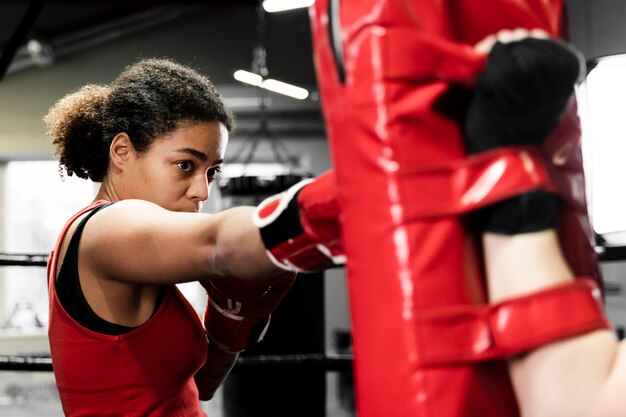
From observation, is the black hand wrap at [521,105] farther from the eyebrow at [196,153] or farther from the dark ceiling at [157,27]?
the dark ceiling at [157,27]

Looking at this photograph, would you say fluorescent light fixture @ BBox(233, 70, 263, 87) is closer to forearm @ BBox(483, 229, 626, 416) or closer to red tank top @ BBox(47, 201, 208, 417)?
red tank top @ BBox(47, 201, 208, 417)

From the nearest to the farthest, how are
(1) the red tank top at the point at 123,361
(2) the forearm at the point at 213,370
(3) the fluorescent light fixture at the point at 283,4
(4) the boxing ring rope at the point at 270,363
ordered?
(1) the red tank top at the point at 123,361
(2) the forearm at the point at 213,370
(4) the boxing ring rope at the point at 270,363
(3) the fluorescent light fixture at the point at 283,4

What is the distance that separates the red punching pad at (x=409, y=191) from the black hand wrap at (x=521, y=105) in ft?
0.05

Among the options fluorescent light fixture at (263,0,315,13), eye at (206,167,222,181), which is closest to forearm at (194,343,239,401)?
eye at (206,167,222,181)

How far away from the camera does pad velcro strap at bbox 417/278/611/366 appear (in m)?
0.63

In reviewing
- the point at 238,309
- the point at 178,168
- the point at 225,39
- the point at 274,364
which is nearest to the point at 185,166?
the point at 178,168

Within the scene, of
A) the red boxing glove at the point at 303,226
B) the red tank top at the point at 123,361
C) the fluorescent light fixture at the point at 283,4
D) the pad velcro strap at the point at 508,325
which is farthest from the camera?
the fluorescent light fixture at the point at 283,4

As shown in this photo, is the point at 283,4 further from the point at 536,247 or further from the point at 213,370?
the point at 536,247

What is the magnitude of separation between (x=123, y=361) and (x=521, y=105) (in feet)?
2.54

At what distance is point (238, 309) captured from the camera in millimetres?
1328

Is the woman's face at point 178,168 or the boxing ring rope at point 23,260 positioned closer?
the woman's face at point 178,168

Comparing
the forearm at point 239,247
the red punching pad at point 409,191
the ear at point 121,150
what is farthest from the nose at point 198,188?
the red punching pad at point 409,191

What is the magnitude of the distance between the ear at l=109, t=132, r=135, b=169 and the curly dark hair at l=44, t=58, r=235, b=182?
1 centimetres

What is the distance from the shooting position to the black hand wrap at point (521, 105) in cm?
64
